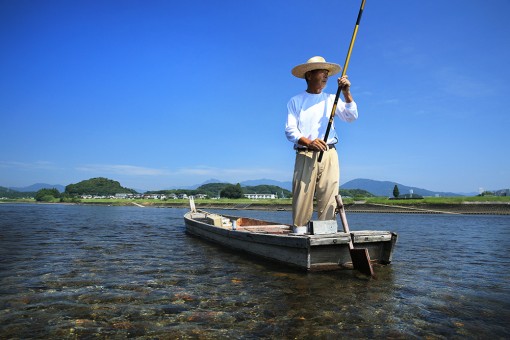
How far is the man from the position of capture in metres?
7.99

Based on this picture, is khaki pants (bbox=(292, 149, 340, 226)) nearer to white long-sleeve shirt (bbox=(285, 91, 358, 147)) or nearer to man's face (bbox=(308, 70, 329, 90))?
white long-sleeve shirt (bbox=(285, 91, 358, 147))

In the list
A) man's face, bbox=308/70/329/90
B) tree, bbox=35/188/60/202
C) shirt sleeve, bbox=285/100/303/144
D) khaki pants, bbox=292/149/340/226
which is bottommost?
tree, bbox=35/188/60/202

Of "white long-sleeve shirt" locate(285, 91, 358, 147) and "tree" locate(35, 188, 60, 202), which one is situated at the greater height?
"white long-sleeve shirt" locate(285, 91, 358, 147)

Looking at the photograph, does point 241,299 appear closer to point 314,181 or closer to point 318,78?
point 314,181

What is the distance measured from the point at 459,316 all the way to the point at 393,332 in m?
1.47

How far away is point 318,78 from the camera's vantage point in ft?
26.5

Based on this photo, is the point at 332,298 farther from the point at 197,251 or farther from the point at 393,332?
the point at 197,251

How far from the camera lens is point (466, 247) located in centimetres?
1345

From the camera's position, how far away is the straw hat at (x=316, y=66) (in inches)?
302

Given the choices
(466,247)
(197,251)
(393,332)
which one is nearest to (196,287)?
(393,332)

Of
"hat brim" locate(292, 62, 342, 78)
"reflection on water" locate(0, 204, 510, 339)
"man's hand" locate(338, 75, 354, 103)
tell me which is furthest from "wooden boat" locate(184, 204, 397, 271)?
"hat brim" locate(292, 62, 342, 78)

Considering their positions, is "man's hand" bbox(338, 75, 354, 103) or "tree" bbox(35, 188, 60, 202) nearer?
"man's hand" bbox(338, 75, 354, 103)

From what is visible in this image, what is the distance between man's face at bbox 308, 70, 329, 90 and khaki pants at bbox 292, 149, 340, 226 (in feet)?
5.51

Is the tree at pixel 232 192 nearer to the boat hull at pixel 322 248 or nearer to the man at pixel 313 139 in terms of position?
the boat hull at pixel 322 248
